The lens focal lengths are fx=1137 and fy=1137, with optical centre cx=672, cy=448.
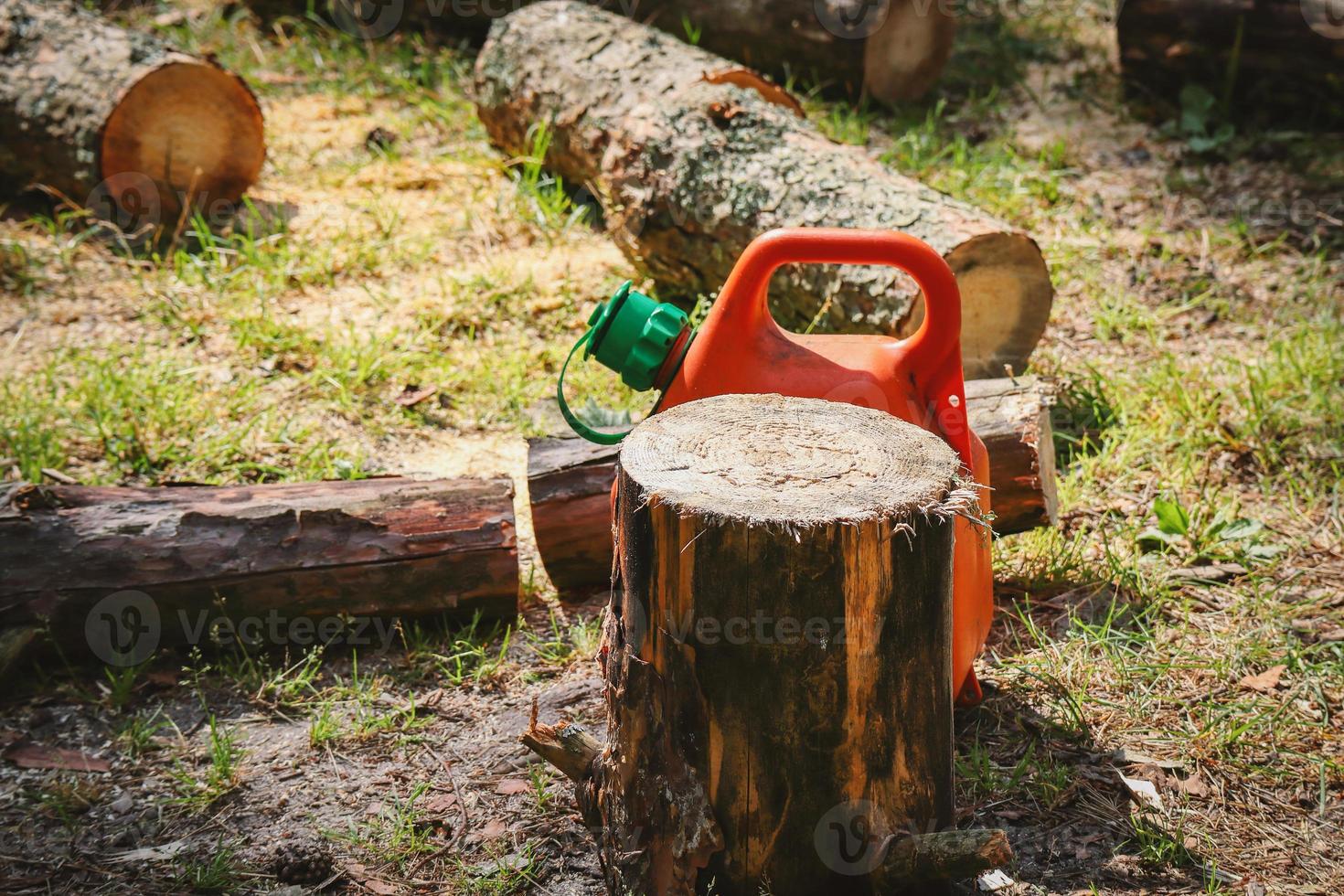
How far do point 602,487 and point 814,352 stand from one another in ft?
2.88

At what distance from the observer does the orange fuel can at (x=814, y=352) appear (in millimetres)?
2127

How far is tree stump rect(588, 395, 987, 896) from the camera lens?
5.62ft

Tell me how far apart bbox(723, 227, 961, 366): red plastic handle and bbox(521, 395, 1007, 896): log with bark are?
0.99ft

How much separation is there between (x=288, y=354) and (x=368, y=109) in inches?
86.8

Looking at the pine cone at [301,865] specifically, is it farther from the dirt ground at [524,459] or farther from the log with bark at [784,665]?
the log with bark at [784,665]

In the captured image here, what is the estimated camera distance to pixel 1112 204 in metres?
4.82

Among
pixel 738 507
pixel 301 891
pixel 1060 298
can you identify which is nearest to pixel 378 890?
pixel 301 891

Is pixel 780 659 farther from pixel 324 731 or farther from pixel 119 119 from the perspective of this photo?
pixel 119 119

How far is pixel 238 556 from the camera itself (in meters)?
2.69

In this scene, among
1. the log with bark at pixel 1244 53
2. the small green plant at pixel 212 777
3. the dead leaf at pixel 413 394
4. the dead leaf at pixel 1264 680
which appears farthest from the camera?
the log with bark at pixel 1244 53

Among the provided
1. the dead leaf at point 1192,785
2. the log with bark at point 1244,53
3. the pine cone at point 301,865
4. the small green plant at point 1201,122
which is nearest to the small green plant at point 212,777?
the pine cone at point 301,865

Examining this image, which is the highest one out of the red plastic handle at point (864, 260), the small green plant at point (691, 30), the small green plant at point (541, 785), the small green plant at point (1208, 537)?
the small green plant at point (691, 30)

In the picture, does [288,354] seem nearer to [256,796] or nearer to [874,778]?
[256,796]

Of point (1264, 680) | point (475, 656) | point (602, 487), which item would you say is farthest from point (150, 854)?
point (1264, 680)
